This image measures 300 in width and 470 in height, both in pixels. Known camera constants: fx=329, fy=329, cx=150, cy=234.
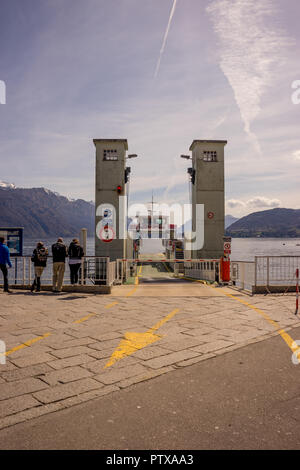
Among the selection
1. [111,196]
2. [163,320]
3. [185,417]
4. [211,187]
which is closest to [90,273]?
[111,196]

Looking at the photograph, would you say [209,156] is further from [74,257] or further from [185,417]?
[185,417]

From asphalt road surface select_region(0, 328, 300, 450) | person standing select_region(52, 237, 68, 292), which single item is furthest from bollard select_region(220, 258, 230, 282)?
asphalt road surface select_region(0, 328, 300, 450)

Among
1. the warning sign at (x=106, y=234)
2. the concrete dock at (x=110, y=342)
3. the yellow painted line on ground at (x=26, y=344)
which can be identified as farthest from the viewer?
the warning sign at (x=106, y=234)

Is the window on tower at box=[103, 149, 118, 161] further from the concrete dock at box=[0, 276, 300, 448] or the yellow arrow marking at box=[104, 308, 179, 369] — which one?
the yellow arrow marking at box=[104, 308, 179, 369]

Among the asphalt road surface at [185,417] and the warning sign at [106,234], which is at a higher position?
the warning sign at [106,234]

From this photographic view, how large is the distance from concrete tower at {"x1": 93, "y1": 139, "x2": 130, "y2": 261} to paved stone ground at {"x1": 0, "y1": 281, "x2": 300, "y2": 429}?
27.9 ft

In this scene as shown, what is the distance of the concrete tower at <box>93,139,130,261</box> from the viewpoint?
17.8m

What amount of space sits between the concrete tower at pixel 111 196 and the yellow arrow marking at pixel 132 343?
12.1 meters

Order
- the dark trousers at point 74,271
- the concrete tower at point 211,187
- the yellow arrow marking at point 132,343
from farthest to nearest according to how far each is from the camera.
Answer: the concrete tower at point 211,187, the dark trousers at point 74,271, the yellow arrow marking at point 132,343

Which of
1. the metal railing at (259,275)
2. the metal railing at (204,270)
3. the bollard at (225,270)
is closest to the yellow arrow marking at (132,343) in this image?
the metal railing at (259,275)

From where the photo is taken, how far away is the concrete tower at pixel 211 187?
17.6 metres

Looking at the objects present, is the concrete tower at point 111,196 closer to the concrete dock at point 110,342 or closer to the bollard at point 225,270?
the bollard at point 225,270

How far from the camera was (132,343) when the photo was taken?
494 cm
